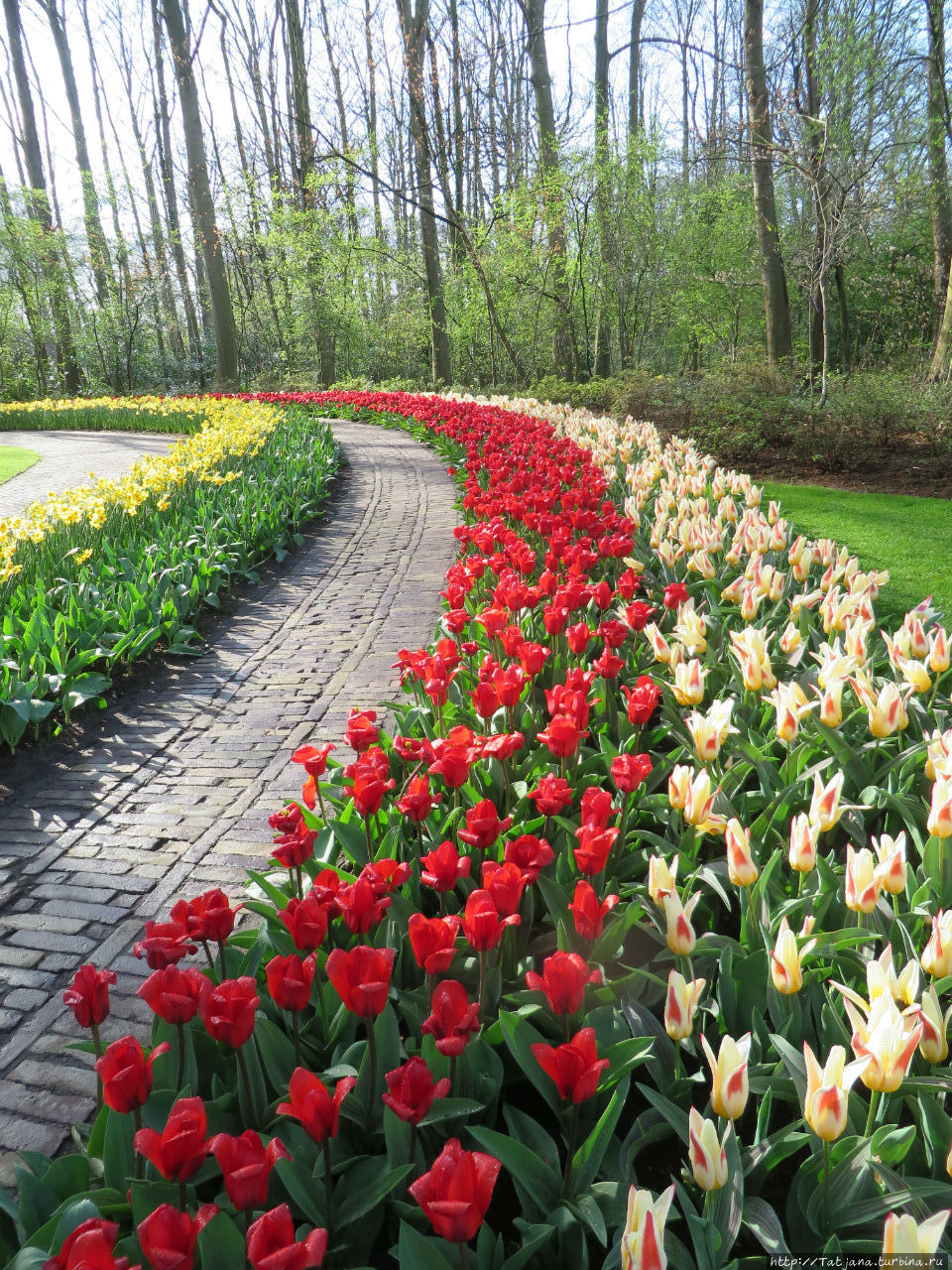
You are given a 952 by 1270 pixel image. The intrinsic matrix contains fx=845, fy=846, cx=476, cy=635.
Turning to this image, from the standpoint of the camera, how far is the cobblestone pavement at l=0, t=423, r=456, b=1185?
87.3 inches

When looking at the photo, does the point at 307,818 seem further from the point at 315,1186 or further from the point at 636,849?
the point at 315,1186

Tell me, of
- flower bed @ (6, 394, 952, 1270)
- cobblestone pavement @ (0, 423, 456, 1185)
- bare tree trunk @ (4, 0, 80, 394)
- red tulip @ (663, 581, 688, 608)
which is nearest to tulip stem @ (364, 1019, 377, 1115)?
flower bed @ (6, 394, 952, 1270)

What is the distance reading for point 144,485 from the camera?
709cm

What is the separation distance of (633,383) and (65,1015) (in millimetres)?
12157

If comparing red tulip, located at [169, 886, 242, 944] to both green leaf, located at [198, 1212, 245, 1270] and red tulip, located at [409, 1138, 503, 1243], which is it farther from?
red tulip, located at [409, 1138, 503, 1243]

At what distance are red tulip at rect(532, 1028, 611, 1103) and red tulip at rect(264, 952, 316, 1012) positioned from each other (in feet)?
1.35

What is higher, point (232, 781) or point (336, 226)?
point (336, 226)

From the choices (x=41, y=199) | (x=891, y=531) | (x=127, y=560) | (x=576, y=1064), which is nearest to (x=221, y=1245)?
(x=576, y=1064)

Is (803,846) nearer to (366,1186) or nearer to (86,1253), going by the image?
(366,1186)

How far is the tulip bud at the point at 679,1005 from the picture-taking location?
59.8 inches

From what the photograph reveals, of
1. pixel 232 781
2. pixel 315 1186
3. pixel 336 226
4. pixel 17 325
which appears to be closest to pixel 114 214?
pixel 17 325

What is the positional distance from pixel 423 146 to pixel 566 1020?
64.5 ft

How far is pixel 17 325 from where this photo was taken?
95.5ft

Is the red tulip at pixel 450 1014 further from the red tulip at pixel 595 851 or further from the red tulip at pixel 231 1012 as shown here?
the red tulip at pixel 595 851
